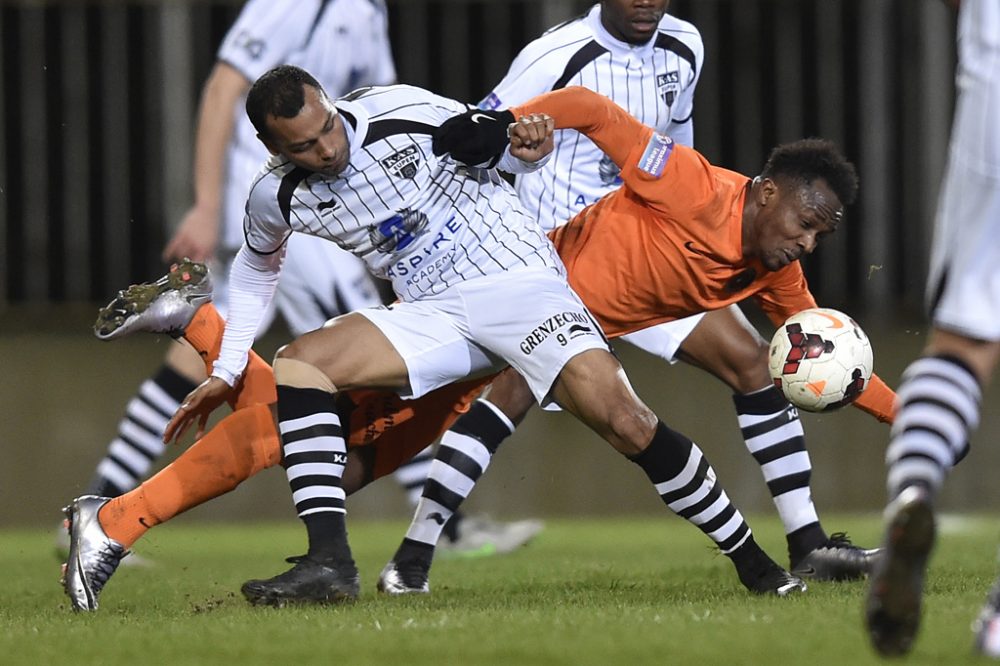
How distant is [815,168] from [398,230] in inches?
45.5

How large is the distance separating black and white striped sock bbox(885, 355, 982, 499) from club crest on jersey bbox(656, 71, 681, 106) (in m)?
2.42

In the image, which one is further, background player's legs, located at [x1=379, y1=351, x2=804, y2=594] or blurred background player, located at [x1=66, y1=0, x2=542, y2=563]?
blurred background player, located at [x1=66, y1=0, x2=542, y2=563]

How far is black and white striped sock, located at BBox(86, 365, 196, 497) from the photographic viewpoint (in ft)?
21.4

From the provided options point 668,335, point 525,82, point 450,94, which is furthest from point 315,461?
point 450,94

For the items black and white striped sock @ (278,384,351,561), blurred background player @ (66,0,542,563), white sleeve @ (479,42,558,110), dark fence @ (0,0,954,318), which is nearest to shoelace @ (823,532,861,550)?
black and white striped sock @ (278,384,351,561)

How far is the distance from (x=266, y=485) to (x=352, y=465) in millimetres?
4169

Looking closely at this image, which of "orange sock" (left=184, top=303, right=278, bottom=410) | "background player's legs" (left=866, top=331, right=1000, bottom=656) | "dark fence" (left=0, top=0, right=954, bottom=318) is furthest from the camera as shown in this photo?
"dark fence" (left=0, top=0, right=954, bottom=318)

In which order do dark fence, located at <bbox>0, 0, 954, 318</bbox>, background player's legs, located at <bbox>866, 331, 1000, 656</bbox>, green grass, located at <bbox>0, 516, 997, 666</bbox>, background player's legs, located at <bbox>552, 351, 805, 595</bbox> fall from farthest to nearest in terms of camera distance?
dark fence, located at <bbox>0, 0, 954, 318</bbox>
background player's legs, located at <bbox>552, 351, 805, 595</bbox>
green grass, located at <bbox>0, 516, 997, 666</bbox>
background player's legs, located at <bbox>866, 331, 1000, 656</bbox>

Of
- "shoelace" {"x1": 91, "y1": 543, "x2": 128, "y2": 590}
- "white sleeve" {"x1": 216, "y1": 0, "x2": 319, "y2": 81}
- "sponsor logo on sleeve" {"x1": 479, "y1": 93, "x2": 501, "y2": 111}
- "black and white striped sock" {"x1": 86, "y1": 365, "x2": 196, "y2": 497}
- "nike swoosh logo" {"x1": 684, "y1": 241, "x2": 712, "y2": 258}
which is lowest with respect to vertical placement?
"black and white striped sock" {"x1": 86, "y1": 365, "x2": 196, "y2": 497}

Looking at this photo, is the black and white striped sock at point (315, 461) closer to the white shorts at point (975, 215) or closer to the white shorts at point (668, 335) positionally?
the white shorts at point (668, 335)

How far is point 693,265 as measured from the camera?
488 centimetres

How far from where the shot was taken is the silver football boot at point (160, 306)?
503 centimetres

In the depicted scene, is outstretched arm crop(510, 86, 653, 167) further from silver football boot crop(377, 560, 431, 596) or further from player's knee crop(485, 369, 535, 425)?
silver football boot crop(377, 560, 431, 596)

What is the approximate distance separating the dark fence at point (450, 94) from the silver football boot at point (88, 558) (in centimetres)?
457
